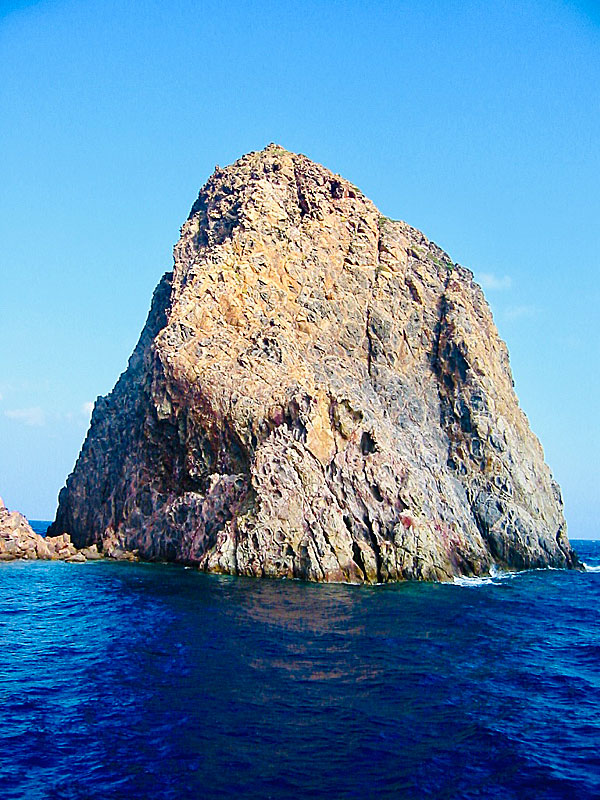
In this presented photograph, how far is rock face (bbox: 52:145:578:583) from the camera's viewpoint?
4747cm

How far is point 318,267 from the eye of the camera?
65.9m

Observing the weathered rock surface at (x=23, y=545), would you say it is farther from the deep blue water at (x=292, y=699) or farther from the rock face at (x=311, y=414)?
the deep blue water at (x=292, y=699)

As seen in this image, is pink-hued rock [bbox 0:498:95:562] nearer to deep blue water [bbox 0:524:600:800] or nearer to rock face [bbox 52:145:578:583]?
rock face [bbox 52:145:578:583]

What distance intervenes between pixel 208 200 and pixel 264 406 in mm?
32890

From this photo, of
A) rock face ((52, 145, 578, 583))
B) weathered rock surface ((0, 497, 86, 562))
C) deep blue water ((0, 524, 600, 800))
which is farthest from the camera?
weathered rock surface ((0, 497, 86, 562))

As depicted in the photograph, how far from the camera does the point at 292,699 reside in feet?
61.8

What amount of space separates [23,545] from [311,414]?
30273mm

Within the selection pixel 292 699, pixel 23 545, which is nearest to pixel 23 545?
pixel 23 545

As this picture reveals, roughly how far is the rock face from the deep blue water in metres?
11.9

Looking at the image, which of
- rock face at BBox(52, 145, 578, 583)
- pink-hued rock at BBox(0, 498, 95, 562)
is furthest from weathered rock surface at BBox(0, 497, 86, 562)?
rock face at BBox(52, 145, 578, 583)

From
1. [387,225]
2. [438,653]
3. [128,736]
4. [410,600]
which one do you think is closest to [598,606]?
[410,600]

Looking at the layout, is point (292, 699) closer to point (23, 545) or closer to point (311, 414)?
point (311, 414)

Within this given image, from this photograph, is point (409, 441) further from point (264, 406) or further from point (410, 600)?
point (410, 600)

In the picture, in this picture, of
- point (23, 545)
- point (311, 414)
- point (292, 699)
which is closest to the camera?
point (292, 699)
